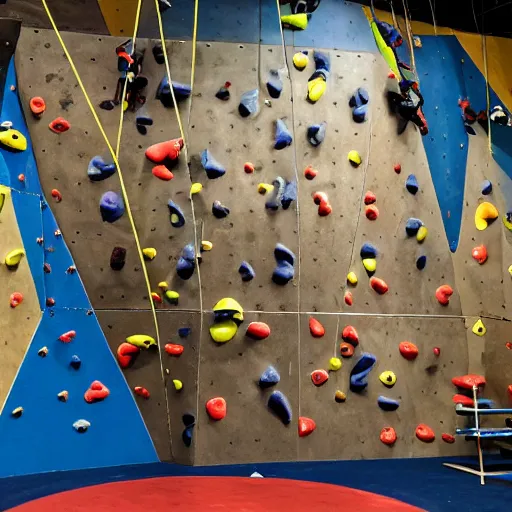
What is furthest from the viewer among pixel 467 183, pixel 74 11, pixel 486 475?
pixel 467 183

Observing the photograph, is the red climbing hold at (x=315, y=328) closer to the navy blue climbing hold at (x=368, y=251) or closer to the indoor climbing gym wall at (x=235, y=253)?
the indoor climbing gym wall at (x=235, y=253)

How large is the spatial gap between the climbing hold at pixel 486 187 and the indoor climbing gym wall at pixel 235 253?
14 centimetres

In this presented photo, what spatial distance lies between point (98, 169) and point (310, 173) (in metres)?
1.20

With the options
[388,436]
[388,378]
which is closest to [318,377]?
[388,378]

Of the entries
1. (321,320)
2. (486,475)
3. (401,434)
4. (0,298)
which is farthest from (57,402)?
(486,475)

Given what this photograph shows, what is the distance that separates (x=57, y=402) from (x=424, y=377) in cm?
210

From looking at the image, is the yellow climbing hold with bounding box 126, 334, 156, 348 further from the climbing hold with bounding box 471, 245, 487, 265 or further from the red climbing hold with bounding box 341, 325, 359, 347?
the climbing hold with bounding box 471, 245, 487, 265

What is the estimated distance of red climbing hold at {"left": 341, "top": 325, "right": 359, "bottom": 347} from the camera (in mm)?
3746

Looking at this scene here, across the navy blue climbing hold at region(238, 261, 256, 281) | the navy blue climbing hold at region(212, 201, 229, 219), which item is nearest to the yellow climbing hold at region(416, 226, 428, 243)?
the navy blue climbing hold at region(238, 261, 256, 281)

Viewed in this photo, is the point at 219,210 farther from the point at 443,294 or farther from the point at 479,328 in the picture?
the point at 479,328

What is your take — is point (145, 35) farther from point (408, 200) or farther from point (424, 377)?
point (424, 377)

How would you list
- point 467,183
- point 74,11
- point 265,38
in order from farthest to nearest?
point 467,183
point 265,38
point 74,11

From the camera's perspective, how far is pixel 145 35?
3.66 m

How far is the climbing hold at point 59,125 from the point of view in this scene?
11.4 feet
